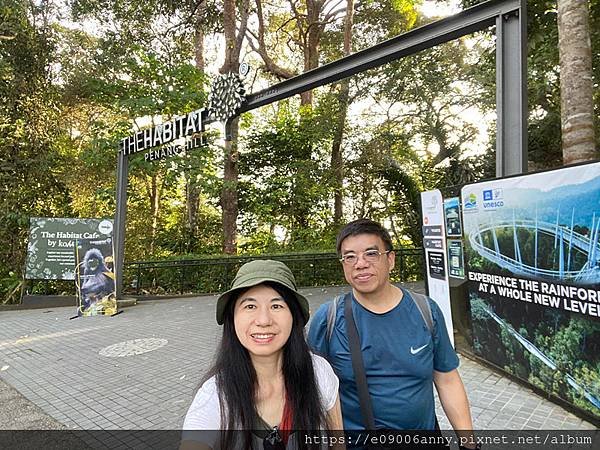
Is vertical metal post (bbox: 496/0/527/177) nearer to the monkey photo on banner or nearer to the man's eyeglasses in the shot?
the man's eyeglasses

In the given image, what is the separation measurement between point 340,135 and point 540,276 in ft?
40.5

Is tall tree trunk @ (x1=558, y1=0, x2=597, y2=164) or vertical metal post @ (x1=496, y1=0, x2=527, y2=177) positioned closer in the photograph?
vertical metal post @ (x1=496, y1=0, x2=527, y2=177)

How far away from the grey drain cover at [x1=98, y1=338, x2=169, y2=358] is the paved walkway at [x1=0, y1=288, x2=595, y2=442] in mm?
14

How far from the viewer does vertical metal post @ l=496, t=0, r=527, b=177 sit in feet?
13.3

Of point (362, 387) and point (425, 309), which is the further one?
point (425, 309)

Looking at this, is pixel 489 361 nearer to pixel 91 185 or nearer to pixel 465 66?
pixel 465 66

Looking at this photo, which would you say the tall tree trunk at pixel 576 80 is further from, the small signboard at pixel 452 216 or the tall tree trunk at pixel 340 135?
the tall tree trunk at pixel 340 135

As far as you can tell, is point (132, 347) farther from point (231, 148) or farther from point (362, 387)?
point (231, 148)

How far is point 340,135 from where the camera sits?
1541 centimetres

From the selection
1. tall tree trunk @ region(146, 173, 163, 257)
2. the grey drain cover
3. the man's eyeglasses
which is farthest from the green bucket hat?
tall tree trunk @ region(146, 173, 163, 257)

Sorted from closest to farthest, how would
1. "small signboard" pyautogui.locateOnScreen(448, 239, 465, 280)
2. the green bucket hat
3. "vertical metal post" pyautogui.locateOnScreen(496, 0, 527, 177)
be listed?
the green bucket hat
"vertical metal post" pyautogui.locateOnScreen(496, 0, 527, 177)
"small signboard" pyautogui.locateOnScreen(448, 239, 465, 280)

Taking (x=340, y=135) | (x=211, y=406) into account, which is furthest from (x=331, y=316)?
(x=340, y=135)

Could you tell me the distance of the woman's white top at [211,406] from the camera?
1.28m

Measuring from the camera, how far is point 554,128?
1097 centimetres
